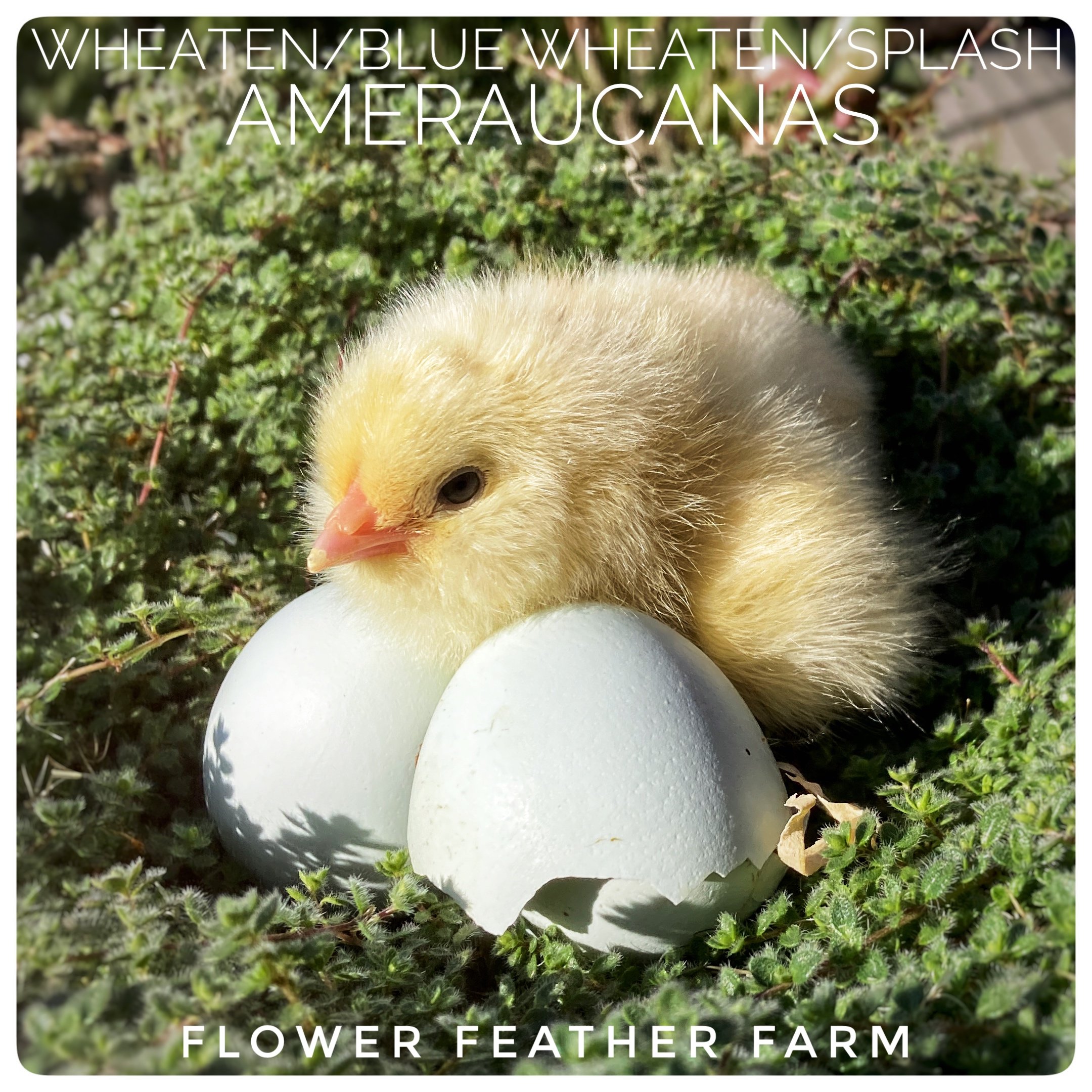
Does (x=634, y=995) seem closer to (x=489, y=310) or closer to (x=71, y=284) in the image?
(x=489, y=310)

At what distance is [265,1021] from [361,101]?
1.80 meters

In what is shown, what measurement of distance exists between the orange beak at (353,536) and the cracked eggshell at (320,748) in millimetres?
102

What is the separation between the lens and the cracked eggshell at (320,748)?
1.25 metres

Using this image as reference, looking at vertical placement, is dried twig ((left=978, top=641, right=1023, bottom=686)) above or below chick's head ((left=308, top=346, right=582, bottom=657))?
below

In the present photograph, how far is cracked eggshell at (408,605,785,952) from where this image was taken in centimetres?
112

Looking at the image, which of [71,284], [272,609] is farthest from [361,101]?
[272,609]

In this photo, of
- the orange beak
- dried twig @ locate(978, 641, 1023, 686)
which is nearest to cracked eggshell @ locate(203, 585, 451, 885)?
the orange beak

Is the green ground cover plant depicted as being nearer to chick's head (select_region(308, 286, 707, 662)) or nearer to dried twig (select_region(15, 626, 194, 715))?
dried twig (select_region(15, 626, 194, 715))

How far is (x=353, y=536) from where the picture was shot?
1271mm

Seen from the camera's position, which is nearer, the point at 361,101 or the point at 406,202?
the point at 406,202

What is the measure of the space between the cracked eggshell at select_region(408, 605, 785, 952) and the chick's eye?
21 centimetres

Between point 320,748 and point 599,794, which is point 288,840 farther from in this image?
point 599,794

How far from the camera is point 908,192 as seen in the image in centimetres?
193

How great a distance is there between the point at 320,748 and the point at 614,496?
47 cm
